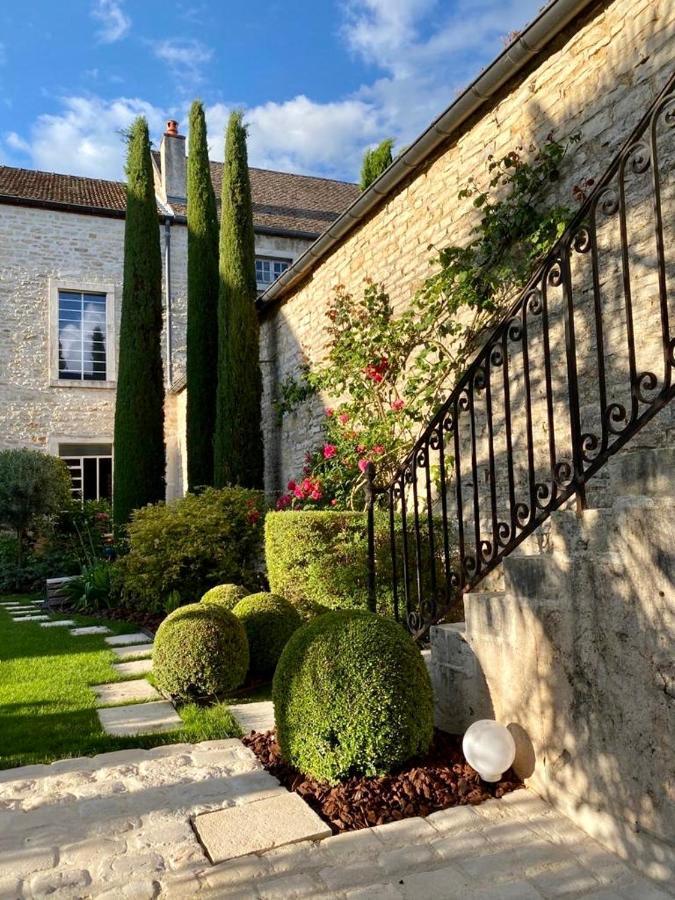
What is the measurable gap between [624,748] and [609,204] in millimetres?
2008

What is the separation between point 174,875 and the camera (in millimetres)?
1989

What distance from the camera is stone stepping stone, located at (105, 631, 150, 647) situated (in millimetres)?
5773

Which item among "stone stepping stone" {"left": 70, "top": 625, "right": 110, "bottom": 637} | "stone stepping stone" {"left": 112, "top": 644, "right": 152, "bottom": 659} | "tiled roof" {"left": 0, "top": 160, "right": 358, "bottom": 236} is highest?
"tiled roof" {"left": 0, "top": 160, "right": 358, "bottom": 236}

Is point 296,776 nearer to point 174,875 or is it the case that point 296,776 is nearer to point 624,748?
point 174,875

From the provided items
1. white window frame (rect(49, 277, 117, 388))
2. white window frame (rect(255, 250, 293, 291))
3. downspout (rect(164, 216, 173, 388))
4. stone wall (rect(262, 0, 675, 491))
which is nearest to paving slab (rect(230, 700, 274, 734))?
stone wall (rect(262, 0, 675, 491))

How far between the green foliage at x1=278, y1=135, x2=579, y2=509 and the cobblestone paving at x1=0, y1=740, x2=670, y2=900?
9.84 feet

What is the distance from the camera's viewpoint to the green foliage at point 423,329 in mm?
4887

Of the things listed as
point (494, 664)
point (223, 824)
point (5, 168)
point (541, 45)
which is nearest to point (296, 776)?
point (223, 824)

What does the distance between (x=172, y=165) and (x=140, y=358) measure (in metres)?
8.08

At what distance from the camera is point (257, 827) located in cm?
227

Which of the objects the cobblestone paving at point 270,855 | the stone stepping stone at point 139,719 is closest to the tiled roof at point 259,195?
Result: the stone stepping stone at point 139,719

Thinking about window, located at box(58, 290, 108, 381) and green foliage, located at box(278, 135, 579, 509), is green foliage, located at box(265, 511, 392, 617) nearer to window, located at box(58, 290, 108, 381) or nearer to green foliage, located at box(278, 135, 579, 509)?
green foliage, located at box(278, 135, 579, 509)

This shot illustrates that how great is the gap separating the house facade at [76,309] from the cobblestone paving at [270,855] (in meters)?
12.9

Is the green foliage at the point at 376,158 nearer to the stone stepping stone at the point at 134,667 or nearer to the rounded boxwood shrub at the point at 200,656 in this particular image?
the stone stepping stone at the point at 134,667
